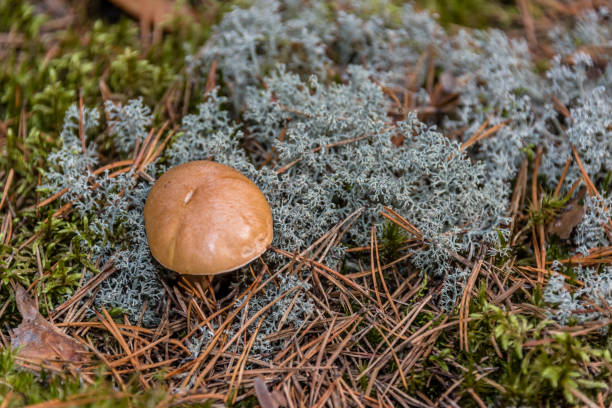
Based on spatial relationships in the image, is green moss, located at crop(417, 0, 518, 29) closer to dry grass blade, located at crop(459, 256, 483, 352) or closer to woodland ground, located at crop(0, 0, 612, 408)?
woodland ground, located at crop(0, 0, 612, 408)

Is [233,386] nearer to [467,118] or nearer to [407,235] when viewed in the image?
[407,235]

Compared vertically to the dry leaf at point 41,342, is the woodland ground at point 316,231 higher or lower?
higher

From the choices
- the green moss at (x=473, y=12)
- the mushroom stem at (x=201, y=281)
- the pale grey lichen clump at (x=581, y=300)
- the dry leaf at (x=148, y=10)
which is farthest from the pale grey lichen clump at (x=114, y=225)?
the green moss at (x=473, y=12)

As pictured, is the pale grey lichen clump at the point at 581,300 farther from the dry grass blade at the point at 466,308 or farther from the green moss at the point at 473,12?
the green moss at the point at 473,12

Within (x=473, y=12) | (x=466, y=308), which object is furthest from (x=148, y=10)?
(x=466, y=308)

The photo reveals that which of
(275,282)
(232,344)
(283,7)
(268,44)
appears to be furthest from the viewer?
(283,7)

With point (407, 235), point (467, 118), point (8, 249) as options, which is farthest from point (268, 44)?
point (8, 249)

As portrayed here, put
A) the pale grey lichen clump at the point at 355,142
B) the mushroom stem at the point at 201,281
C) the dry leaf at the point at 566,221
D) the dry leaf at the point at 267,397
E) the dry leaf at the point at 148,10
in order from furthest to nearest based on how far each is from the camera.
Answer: the dry leaf at the point at 148,10
the dry leaf at the point at 566,221
the pale grey lichen clump at the point at 355,142
the mushroom stem at the point at 201,281
the dry leaf at the point at 267,397

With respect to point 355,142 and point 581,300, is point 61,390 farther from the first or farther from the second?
point 581,300
